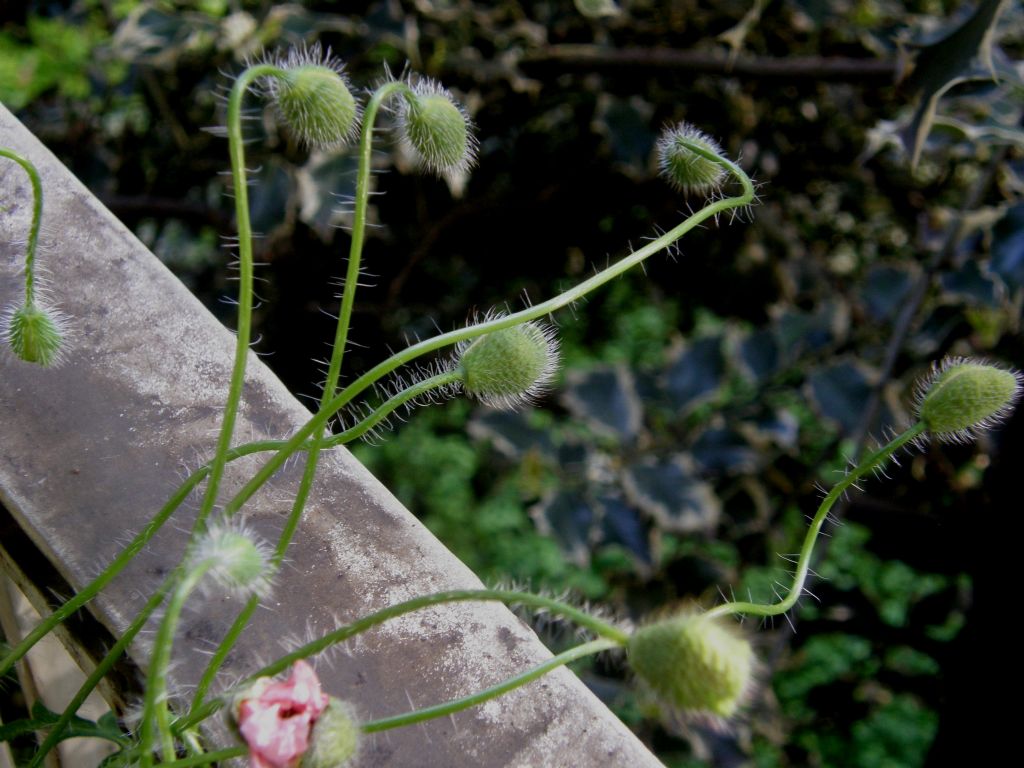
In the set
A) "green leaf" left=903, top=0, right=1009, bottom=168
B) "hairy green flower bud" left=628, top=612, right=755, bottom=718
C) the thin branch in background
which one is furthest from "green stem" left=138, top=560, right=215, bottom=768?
the thin branch in background

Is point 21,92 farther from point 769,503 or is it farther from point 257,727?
point 257,727

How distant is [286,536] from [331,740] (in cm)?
10

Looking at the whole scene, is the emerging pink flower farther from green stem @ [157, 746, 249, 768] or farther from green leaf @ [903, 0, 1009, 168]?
green leaf @ [903, 0, 1009, 168]

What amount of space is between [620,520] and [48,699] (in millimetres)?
609

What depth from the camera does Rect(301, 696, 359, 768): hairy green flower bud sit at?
1.08 feet

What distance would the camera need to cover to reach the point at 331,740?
0.33 metres

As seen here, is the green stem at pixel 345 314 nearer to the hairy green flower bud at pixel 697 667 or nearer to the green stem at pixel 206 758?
the green stem at pixel 206 758

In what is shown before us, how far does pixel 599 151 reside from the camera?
4.65 feet

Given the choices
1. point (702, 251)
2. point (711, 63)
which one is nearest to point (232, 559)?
point (711, 63)

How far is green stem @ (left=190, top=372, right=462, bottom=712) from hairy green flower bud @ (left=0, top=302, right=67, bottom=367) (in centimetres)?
14

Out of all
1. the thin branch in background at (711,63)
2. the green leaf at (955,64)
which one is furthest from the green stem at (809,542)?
the thin branch in background at (711,63)

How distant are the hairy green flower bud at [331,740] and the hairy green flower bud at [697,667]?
10 cm

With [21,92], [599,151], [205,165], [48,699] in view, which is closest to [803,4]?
[599,151]

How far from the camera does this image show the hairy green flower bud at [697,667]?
30cm
